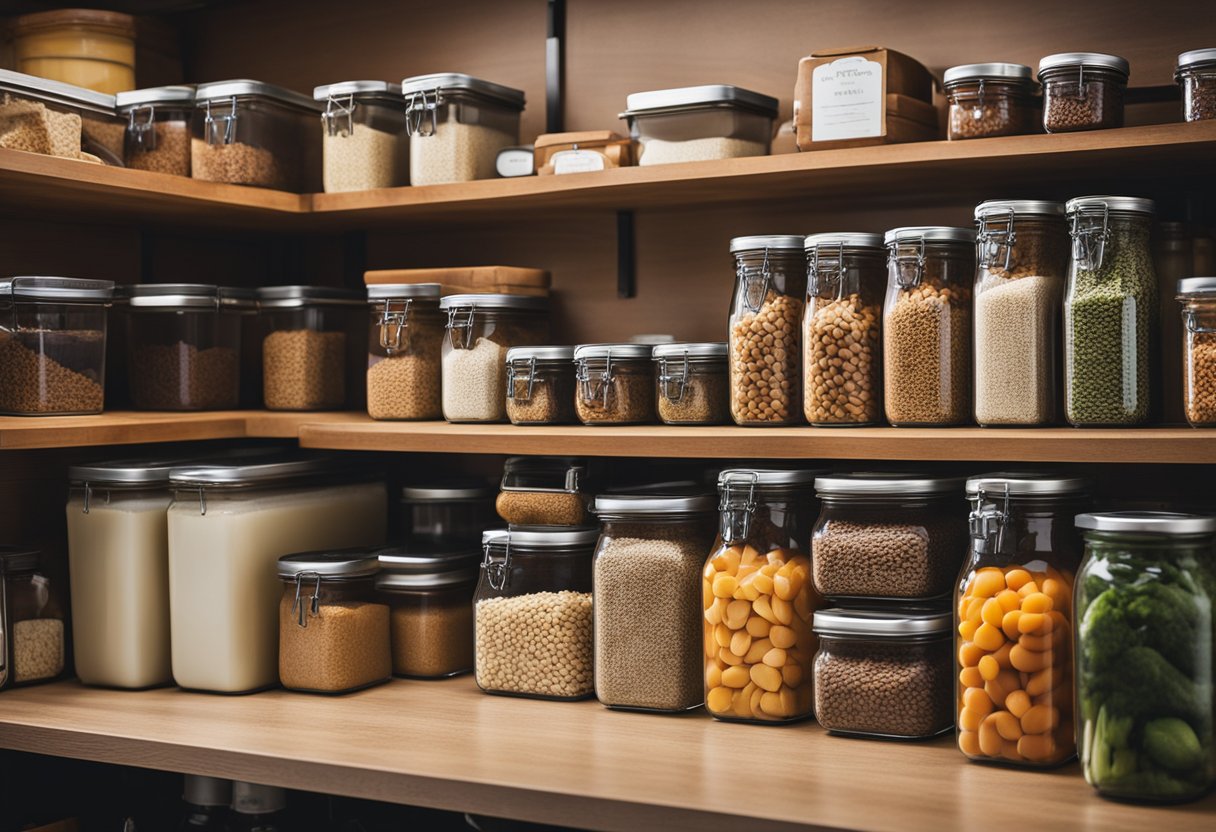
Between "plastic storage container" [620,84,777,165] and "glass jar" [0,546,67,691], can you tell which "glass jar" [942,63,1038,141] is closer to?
"plastic storage container" [620,84,777,165]

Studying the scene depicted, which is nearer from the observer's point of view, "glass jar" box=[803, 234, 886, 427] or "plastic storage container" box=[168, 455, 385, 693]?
"glass jar" box=[803, 234, 886, 427]

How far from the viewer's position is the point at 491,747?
5.59ft

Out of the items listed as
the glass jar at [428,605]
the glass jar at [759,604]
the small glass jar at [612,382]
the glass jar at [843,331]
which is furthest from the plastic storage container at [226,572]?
the glass jar at [843,331]

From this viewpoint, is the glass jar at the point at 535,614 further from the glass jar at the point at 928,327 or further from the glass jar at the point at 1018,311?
the glass jar at the point at 1018,311

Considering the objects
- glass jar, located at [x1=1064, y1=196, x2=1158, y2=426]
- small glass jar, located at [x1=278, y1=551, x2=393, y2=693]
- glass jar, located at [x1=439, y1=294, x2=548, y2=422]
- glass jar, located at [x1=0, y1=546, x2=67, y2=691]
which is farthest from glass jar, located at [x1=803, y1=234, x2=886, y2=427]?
glass jar, located at [x1=0, y1=546, x2=67, y2=691]

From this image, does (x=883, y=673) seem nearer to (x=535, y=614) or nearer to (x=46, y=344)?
(x=535, y=614)

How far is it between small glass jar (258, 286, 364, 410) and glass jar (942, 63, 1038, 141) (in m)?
1.08

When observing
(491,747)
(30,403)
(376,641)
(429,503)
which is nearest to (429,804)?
(491,747)

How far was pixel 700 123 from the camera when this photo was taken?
196 centimetres

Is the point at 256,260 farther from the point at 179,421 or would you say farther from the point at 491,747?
the point at 491,747

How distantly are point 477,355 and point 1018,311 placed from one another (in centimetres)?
82

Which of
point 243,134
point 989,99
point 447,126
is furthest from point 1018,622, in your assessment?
point 243,134

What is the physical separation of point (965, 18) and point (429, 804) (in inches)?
53.4

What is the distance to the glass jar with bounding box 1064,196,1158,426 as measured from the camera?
1.64m
